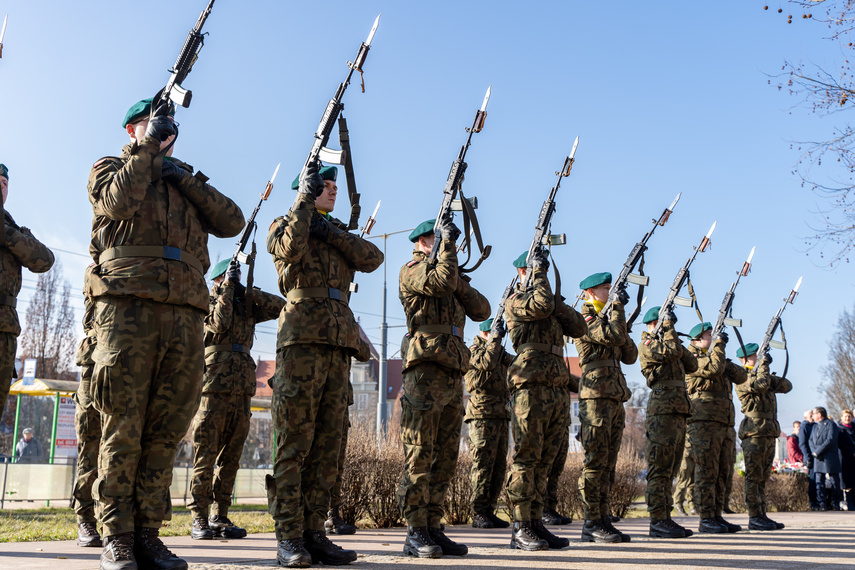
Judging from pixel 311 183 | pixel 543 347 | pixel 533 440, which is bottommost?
pixel 533 440

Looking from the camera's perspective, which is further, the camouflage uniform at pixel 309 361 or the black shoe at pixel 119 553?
the camouflage uniform at pixel 309 361

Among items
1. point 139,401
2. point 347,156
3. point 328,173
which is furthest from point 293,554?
point 347,156

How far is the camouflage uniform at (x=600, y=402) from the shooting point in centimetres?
773

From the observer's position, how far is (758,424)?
37.7 feet

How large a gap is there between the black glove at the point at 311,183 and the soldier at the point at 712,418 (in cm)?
629

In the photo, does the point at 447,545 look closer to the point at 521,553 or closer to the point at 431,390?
the point at 521,553

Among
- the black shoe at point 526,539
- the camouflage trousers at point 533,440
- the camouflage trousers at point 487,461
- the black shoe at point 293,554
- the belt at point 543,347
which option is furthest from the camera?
the camouflage trousers at point 487,461

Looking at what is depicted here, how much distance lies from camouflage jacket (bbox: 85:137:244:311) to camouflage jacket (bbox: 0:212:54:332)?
6.61 feet

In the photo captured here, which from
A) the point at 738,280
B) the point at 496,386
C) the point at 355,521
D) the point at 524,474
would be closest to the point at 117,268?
the point at 524,474

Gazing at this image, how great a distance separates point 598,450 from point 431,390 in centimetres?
233

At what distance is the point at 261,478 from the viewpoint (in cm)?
1587

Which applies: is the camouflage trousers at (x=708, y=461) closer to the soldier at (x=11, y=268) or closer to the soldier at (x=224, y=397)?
the soldier at (x=224, y=397)

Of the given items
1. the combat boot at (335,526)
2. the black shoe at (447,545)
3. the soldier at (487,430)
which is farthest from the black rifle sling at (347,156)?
the soldier at (487,430)

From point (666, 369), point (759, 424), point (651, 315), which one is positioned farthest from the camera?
point (759, 424)
